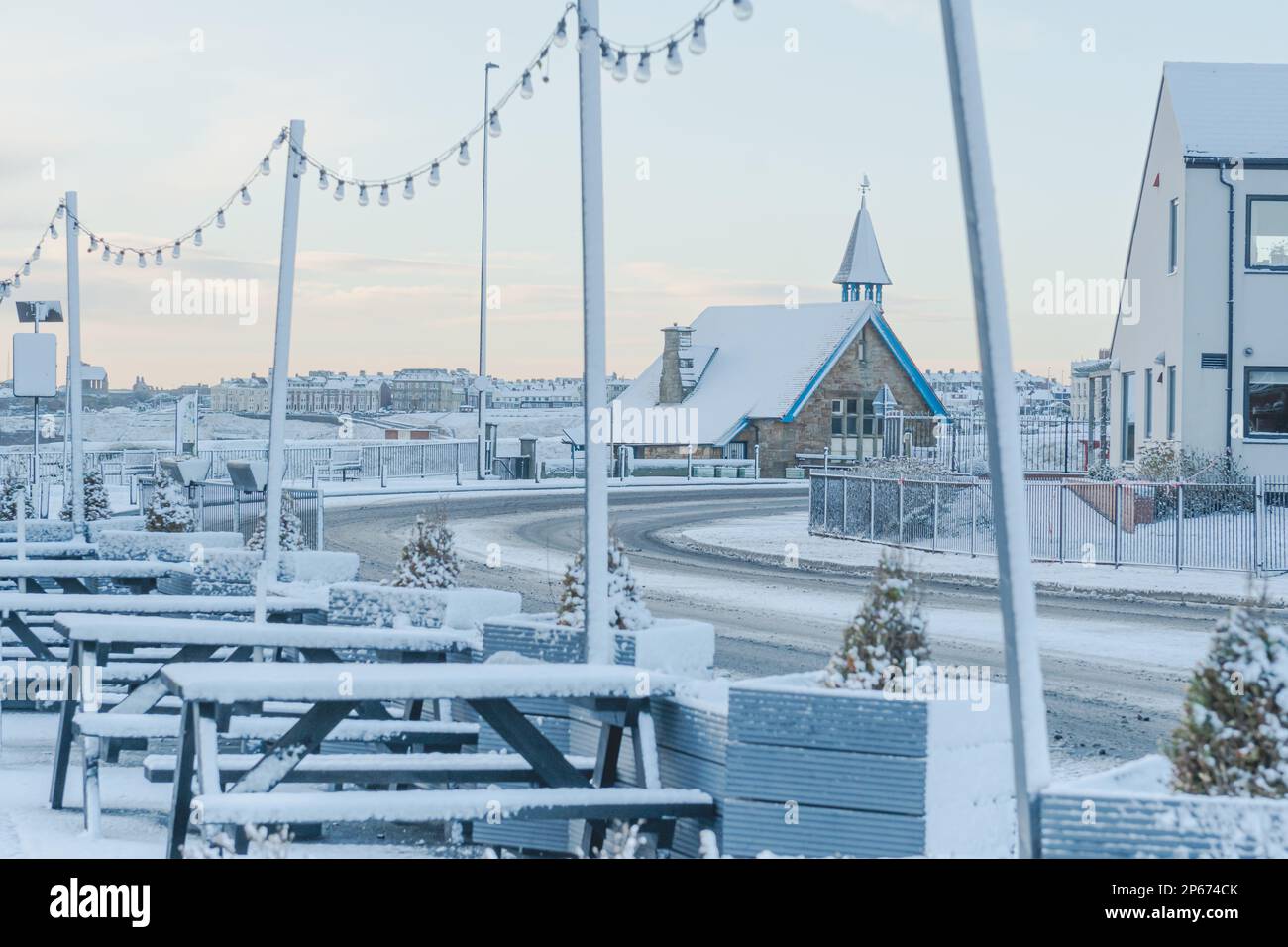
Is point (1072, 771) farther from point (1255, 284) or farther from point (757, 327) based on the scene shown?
point (757, 327)

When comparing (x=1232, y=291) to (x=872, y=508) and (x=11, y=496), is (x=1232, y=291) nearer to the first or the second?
(x=872, y=508)

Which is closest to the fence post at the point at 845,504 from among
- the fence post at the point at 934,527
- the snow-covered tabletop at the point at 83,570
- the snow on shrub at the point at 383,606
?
the fence post at the point at 934,527

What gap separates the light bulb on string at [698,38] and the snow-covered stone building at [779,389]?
163 ft

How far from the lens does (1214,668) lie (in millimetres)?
5941

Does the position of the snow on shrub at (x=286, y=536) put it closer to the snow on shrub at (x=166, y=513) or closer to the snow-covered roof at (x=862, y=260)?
the snow on shrub at (x=166, y=513)

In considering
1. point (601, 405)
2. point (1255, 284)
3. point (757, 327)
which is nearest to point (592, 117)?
point (601, 405)

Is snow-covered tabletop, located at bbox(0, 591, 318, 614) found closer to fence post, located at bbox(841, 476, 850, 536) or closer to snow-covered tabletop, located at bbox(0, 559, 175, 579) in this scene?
snow-covered tabletop, located at bbox(0, 559, 175, 579)

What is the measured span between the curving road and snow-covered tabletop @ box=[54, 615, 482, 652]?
140 centimetres

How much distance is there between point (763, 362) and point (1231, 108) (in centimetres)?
3077

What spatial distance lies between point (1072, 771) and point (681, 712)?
12.6 feet

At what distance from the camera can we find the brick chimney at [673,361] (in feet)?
212

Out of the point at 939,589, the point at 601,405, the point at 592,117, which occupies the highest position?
the point at 592,117
